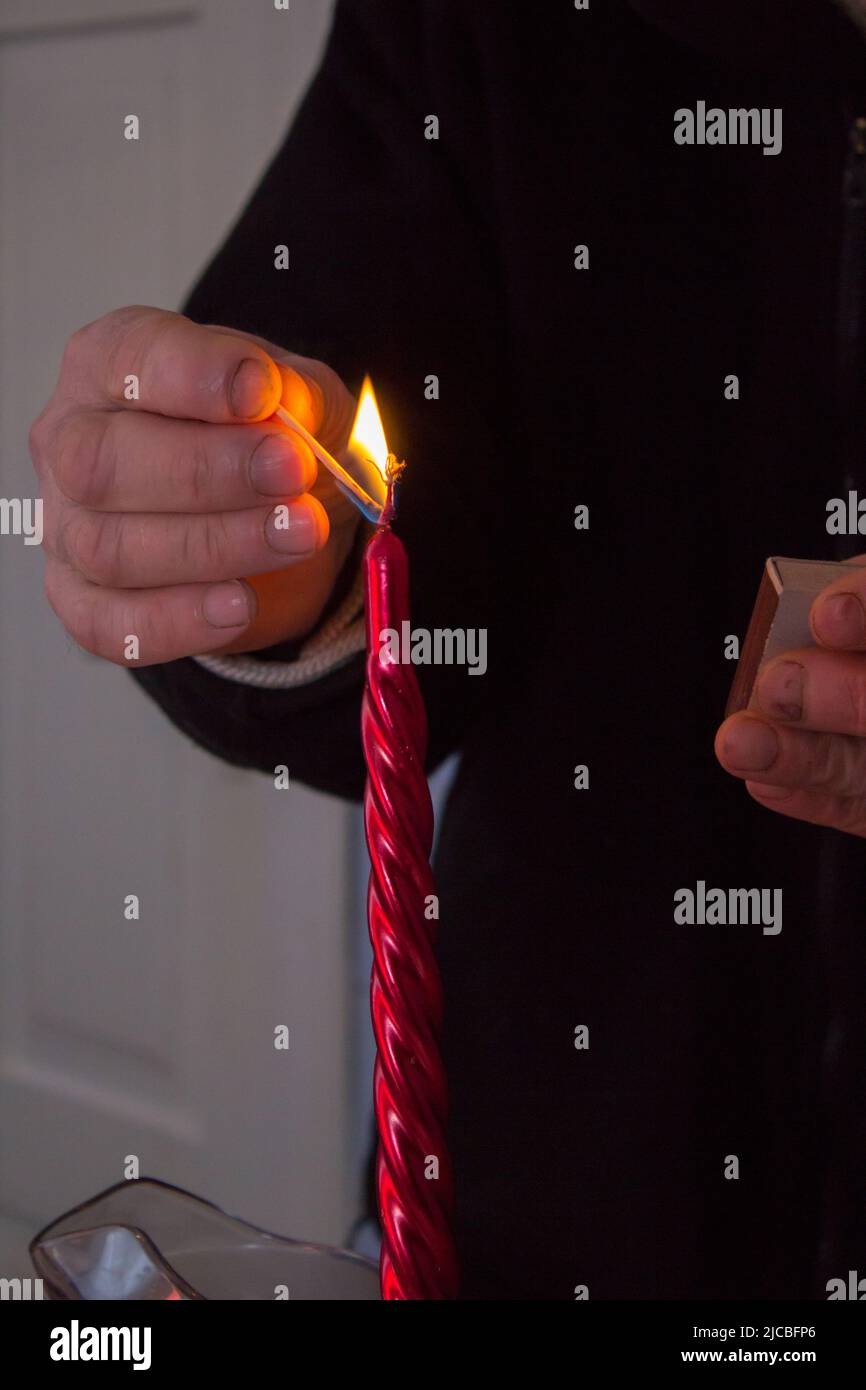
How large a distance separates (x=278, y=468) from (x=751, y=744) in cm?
11

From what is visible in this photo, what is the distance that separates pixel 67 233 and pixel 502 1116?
62 centimetres

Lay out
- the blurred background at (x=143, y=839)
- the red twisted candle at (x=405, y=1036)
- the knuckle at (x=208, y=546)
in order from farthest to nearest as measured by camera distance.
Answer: the blurred background at (x=143, y=839) < the knuckle at (x=208, y=546) < the red twisted candle at (x=405, y=1036)

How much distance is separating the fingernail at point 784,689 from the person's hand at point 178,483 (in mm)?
100

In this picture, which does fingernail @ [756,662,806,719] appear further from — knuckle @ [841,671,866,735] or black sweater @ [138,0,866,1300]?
black sweater @ [138,0,866,1300]

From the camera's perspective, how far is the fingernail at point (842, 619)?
19cm

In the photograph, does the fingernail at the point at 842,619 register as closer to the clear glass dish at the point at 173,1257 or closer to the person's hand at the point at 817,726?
the person's hand at the point at 817,726

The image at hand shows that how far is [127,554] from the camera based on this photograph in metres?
0.25

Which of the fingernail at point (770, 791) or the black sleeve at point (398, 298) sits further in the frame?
the black sleeve at point (398, 298)

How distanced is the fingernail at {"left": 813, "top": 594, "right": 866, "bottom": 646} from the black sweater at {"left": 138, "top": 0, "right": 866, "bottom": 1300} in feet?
0.56

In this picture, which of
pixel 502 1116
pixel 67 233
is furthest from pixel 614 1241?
pixel 67 233

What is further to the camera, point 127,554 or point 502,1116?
point 502,1116

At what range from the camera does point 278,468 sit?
22 cm

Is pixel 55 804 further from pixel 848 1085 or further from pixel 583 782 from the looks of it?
pixel 848 1085

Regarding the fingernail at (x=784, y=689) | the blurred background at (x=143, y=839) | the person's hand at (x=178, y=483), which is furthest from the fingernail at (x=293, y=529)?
the blurred background at (x=143, y=839)
